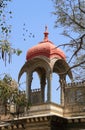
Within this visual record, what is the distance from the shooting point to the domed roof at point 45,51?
2423 cm

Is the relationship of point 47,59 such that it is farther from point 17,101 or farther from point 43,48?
point 17,101

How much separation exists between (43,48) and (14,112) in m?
3.75

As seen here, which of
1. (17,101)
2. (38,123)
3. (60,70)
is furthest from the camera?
(60,70)

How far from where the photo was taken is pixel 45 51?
24.2 meters

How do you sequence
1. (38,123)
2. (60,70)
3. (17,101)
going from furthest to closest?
(60,70) < (38,123) < (17,101)

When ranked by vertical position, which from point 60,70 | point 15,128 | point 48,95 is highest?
point 60,70

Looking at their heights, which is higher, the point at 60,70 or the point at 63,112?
the point at 60,70

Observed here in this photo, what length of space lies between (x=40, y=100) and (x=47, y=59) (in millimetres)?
2221

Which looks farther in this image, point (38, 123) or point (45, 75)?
point (45, 75)

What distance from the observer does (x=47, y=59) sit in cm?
2423

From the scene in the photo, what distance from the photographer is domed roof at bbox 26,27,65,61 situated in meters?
24.2

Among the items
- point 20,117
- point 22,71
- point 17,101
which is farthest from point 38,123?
point 17,101

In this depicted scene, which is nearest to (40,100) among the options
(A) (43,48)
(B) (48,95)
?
(B) (48,95)

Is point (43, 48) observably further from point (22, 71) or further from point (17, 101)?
point (17, 101)
